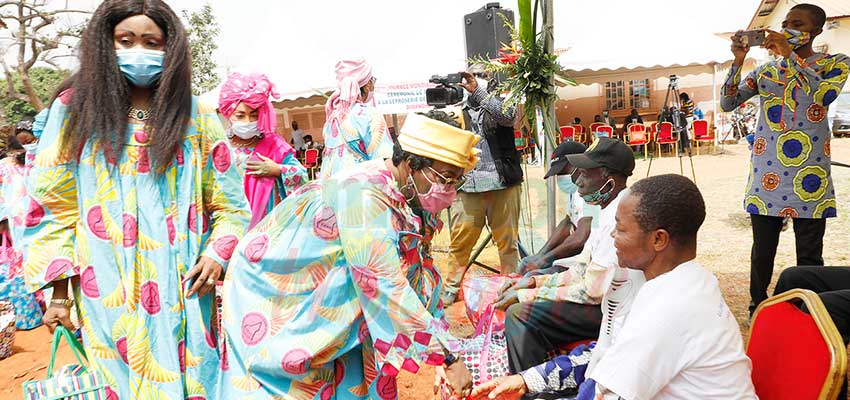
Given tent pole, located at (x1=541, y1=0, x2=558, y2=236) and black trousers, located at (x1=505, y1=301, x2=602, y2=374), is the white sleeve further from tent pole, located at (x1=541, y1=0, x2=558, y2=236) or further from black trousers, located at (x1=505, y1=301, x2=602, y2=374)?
tent pole, located at (x1=541, y1=0, x2=558, y2=236)

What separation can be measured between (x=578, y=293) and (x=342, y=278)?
1.20m

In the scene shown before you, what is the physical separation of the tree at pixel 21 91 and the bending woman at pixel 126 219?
16.2 m

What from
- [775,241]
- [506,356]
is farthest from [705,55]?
[506,356]

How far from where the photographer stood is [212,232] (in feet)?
7.29

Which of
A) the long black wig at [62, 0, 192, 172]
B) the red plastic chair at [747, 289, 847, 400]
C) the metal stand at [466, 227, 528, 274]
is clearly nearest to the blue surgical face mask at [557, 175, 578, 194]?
the metal stand at [466, 227, 528, 274]

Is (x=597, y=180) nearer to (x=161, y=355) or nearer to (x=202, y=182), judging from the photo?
(x=202, y=182)

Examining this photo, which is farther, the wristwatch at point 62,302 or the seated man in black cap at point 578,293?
the seated man in black cap at point 578,293

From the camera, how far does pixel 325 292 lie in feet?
6.07

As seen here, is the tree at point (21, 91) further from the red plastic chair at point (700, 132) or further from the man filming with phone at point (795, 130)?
the red plastic chair at point (700, 132)

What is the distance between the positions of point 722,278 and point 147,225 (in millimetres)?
4834

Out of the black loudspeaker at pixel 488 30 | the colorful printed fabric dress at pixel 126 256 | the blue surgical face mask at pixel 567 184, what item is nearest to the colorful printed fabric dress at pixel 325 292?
the colorful printed fabric dress at pixel 126 256

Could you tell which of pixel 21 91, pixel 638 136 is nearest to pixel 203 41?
pixel 21 91

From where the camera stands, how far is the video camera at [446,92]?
4.71 meters

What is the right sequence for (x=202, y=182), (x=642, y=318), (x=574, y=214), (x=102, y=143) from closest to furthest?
(x=642, y=318) < (x=102, y=143) < (x=202, y=182) < (x=574, y=214)
